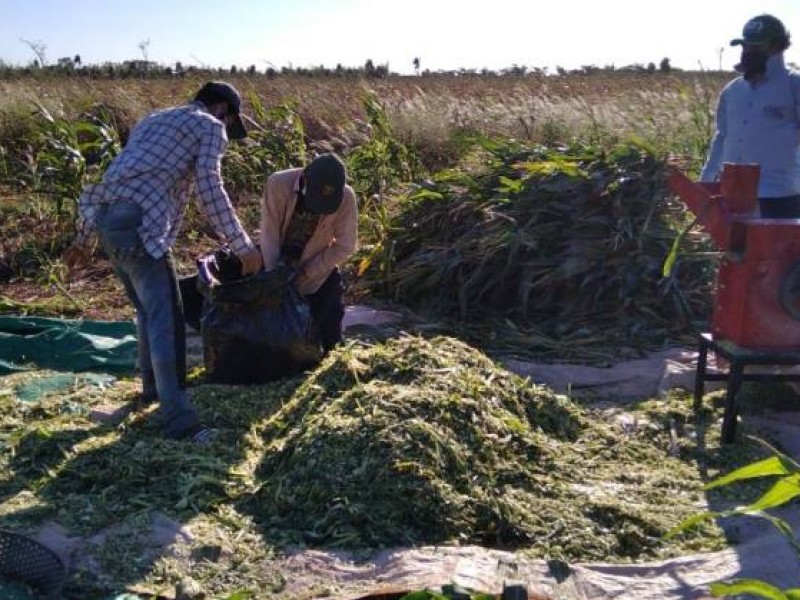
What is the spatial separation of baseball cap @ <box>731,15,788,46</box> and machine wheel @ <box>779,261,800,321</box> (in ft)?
3.97

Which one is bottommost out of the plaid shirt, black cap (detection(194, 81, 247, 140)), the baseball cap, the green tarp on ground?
the green tarp on ground

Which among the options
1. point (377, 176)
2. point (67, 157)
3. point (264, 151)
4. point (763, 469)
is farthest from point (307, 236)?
point (264, 151)

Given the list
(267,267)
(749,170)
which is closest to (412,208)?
(267,267)

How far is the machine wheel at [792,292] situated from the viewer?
13.8ft

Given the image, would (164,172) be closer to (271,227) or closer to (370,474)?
(271,227)

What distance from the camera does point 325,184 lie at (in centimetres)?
482

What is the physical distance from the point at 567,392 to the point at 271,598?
239 cm

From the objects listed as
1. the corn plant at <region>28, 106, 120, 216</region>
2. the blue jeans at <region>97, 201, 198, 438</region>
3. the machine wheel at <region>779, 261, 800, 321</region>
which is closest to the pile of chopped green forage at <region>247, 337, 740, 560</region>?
the blue jeans at <region>97, 201, 198, 438</region>

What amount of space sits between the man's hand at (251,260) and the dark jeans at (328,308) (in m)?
0.51

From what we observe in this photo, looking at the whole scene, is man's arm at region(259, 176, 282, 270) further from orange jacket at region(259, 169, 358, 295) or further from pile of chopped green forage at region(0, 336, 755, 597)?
pile of chopped green forage at region(0, 336, 755, 597)

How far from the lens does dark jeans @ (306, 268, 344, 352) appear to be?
530cm

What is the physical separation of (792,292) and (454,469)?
64.2 inches

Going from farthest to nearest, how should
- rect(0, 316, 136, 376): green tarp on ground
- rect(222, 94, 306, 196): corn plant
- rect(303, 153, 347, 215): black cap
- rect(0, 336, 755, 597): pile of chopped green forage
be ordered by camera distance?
1. rect(222, 94, 306, 196): corn plant
2. rect(0, 316, 136, 376): green tarp on ground
3. rect(303, 153, 347, 215): black cap
4. rect(0, 336, 755, 597): pile of chopped green forage

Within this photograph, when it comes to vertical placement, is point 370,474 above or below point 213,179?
below
